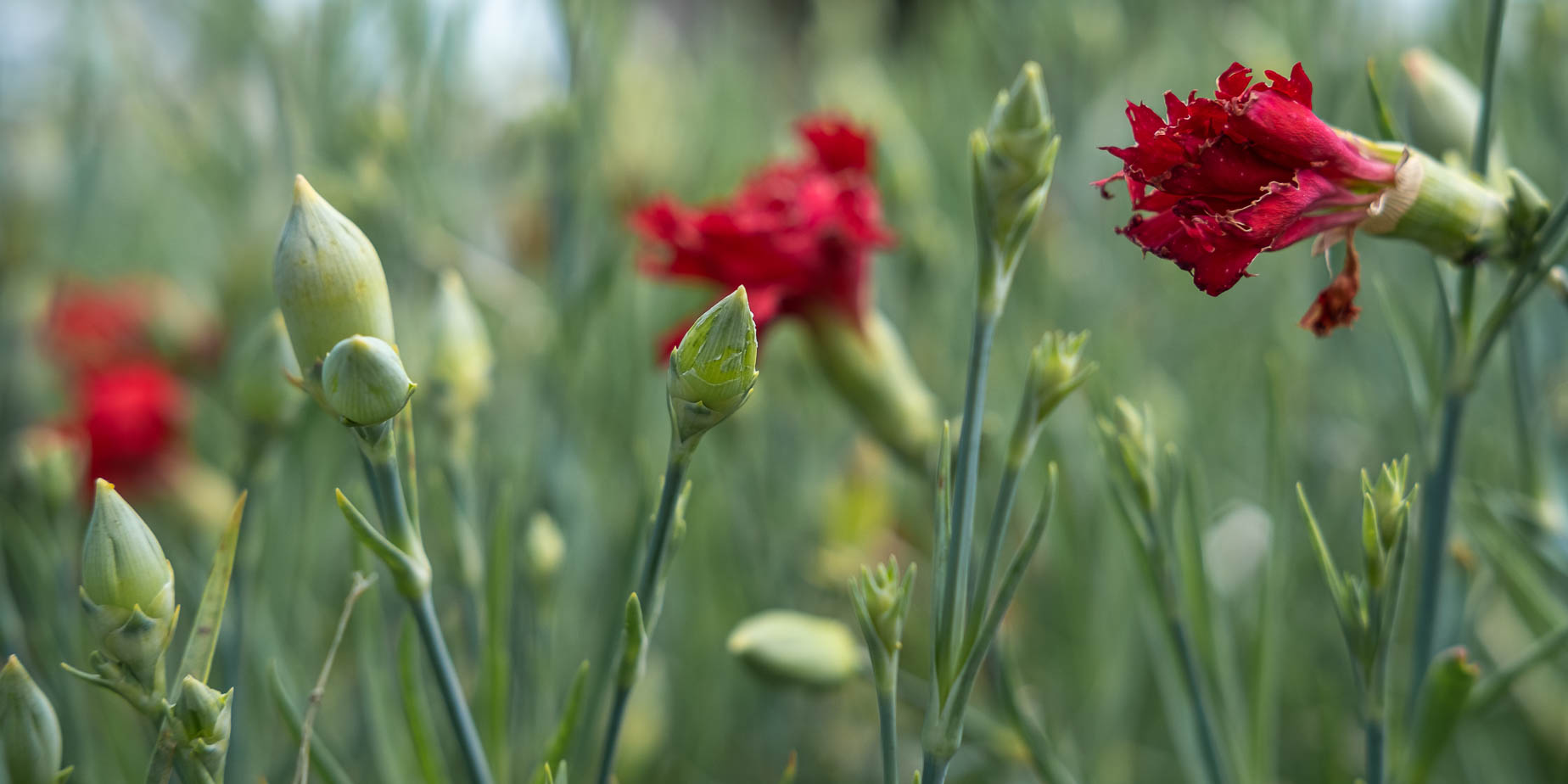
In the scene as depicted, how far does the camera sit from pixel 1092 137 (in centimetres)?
84

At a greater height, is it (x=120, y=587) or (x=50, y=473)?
(x=50, y=473)

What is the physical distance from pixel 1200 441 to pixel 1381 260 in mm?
179

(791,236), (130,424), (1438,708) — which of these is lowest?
(1438,708)

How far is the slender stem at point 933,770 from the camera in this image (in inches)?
9.7

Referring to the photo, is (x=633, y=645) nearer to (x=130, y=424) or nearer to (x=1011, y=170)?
(x=1011, y=170)

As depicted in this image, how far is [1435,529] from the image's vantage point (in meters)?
0.31

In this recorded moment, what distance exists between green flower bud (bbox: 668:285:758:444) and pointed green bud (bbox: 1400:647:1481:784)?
0.66 feet

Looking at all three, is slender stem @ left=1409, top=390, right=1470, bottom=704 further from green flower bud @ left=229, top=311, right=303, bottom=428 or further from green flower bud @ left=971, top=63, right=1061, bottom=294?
green flower bud @ left=229, top=311, right=303, bottom=428

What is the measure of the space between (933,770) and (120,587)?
198 mm

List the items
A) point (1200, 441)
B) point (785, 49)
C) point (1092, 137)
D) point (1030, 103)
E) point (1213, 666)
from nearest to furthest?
point (1030, 103) → point (1213, 666) → point (1200, 441) → point (1092, 137) → point (785, 49)

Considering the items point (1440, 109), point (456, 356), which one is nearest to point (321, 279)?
point (456, 356)

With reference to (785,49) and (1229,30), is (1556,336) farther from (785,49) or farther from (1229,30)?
(785,49)

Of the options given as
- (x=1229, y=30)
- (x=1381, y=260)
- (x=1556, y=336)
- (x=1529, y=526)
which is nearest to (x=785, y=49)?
(x=1229, y=30)

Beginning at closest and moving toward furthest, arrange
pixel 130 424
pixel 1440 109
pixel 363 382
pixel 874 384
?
pixel 363 382 → pixel 1440 109 → pixel 874 384 → pixel 130 424
